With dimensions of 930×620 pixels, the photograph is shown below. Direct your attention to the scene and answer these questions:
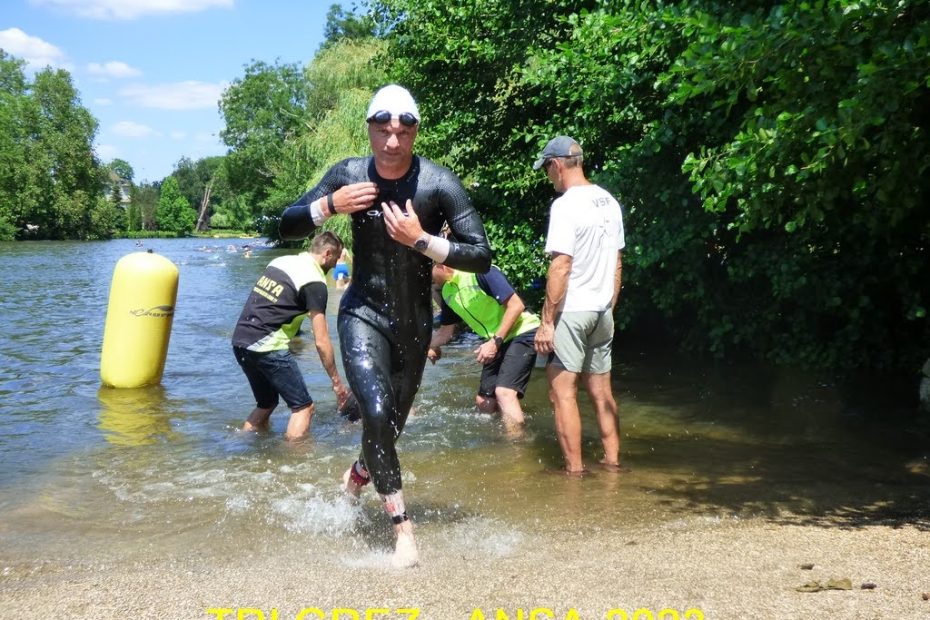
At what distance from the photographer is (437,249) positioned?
4379 mm

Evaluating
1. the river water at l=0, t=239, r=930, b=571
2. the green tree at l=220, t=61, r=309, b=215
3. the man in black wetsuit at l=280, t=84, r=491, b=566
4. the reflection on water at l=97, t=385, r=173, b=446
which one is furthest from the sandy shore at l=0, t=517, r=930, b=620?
the green tree at l=220, t=61, r=309, b=215

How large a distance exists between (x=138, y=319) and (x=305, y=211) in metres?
6.74

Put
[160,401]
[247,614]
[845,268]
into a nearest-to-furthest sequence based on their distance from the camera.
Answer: [247,614]
[845,268]
[160,401]

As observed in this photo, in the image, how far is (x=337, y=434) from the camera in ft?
26.9

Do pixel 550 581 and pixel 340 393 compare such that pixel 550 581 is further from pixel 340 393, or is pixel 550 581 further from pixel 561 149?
pixel 340 393

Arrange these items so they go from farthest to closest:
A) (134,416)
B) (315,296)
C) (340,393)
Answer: (134,416), (340,393), (315,296)

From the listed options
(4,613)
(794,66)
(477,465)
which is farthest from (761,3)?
(4,613)

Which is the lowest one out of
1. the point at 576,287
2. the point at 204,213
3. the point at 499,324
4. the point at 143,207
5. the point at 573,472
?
the point at 573,472

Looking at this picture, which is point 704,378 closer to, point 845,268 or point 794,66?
point 845,268

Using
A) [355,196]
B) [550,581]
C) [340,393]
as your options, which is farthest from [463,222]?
[340,393]

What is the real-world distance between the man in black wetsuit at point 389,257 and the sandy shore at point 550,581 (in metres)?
0.45

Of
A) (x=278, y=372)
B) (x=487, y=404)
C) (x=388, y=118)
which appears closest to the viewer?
(x=388, y=118)

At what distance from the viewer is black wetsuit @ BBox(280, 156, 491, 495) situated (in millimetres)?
4613

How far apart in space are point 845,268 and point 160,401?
24.7ft
